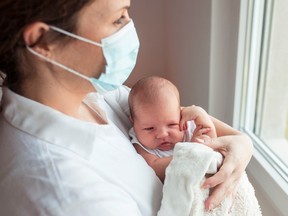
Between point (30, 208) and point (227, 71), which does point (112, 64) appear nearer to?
point (30, 208)

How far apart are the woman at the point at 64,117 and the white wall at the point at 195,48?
0.63 m

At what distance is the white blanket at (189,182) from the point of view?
0.91 m

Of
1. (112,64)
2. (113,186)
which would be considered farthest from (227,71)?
(113,186)

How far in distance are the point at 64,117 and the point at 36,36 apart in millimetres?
180

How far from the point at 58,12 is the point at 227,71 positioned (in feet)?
3.08

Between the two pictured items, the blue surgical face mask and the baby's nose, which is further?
the baby's nose

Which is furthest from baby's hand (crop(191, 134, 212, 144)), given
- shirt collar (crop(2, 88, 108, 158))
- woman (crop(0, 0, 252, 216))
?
shirt collar (crop(2, 88, 108, 158))

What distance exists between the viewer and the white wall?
145cm

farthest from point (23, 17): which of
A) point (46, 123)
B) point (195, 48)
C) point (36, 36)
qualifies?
point (195, 48)

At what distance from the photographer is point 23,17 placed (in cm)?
73

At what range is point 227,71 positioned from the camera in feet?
5.02

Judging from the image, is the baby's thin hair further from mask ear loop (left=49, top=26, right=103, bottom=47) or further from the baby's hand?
mask ear loop (left=49, top=26, right=103, bottom=47)

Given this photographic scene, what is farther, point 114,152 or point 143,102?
point 143,102

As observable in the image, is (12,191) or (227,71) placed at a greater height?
(12,191)
